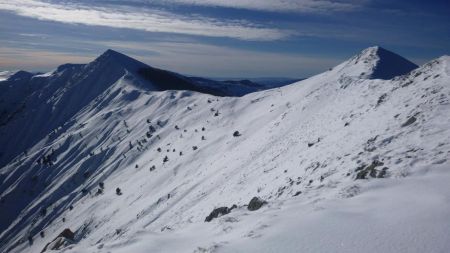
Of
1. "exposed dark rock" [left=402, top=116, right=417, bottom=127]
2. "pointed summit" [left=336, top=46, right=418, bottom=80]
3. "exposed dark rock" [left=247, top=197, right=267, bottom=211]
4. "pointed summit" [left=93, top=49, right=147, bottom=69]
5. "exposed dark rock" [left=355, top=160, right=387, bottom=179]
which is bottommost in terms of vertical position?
"pointed summit" [left=93, top=49, right=147, bottom=69]

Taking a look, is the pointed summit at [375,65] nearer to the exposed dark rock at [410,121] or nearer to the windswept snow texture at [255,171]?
the windswept snow texture at [255,171]

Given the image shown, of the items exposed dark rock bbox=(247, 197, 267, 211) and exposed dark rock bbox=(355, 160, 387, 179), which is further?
exposed dark rock bbox=(247, 197, 267, 211)

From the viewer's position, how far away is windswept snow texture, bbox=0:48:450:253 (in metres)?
10.5

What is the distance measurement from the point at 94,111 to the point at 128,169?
1891 inches

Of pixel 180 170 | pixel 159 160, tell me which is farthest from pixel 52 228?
pixel 180 170

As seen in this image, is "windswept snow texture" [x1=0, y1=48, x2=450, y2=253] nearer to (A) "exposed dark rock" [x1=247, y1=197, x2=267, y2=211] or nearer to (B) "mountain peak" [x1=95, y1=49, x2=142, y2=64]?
(A) "exposed dark rock" [x1=247, y1=197, x2=267, y2=211]

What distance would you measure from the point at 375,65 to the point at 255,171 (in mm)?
20527

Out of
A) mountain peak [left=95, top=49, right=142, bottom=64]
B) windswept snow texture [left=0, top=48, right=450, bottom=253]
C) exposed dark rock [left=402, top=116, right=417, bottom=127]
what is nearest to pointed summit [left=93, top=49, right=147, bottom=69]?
mountain peak [left=95, top=49, right=142, bottom=64]

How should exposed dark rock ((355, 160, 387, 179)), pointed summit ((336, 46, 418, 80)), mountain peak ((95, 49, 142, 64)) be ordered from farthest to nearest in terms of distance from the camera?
mountain peak ((95, 49, 142, 64))
pointed summit ((336, 46, 418, 80))
exposed dark rock ((355, 160, 387, 179))

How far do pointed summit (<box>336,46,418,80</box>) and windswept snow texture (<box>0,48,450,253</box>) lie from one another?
0.90 ft

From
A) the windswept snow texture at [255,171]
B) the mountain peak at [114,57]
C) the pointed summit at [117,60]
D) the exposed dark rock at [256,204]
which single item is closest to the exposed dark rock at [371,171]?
the windswept snow texture at [255,171]

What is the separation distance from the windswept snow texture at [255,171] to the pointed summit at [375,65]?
0.90 ft

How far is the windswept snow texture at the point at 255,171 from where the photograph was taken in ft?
34.3

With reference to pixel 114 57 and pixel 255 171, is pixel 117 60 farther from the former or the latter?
pixel 255 171
